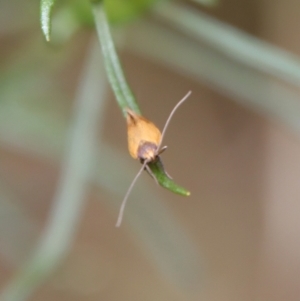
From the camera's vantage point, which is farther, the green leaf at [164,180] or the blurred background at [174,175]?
the blurred background at [174,175]

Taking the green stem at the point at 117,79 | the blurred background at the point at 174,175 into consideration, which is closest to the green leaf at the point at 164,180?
the green stem at the point at 117,79

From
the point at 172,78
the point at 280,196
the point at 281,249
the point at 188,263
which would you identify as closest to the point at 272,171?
the point at 280,196

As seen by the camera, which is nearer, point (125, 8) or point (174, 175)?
point (125, 8)

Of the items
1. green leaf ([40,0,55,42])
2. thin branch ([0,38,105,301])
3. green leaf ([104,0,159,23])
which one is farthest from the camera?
thin branch ([0,38,105,301])

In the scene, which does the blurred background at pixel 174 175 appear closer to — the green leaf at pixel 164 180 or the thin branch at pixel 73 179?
the thin branch at pixel 73 179

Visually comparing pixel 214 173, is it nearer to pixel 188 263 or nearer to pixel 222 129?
pixel 222 129

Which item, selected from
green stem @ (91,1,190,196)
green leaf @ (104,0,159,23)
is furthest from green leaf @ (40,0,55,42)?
green leaf @ (104,0,159,23)

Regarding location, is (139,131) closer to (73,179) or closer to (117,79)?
(117,79)

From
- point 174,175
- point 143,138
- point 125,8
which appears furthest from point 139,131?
point 174,175

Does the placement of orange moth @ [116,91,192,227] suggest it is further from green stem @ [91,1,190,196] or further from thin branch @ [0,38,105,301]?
thin branch @ [0,38,105,301]
